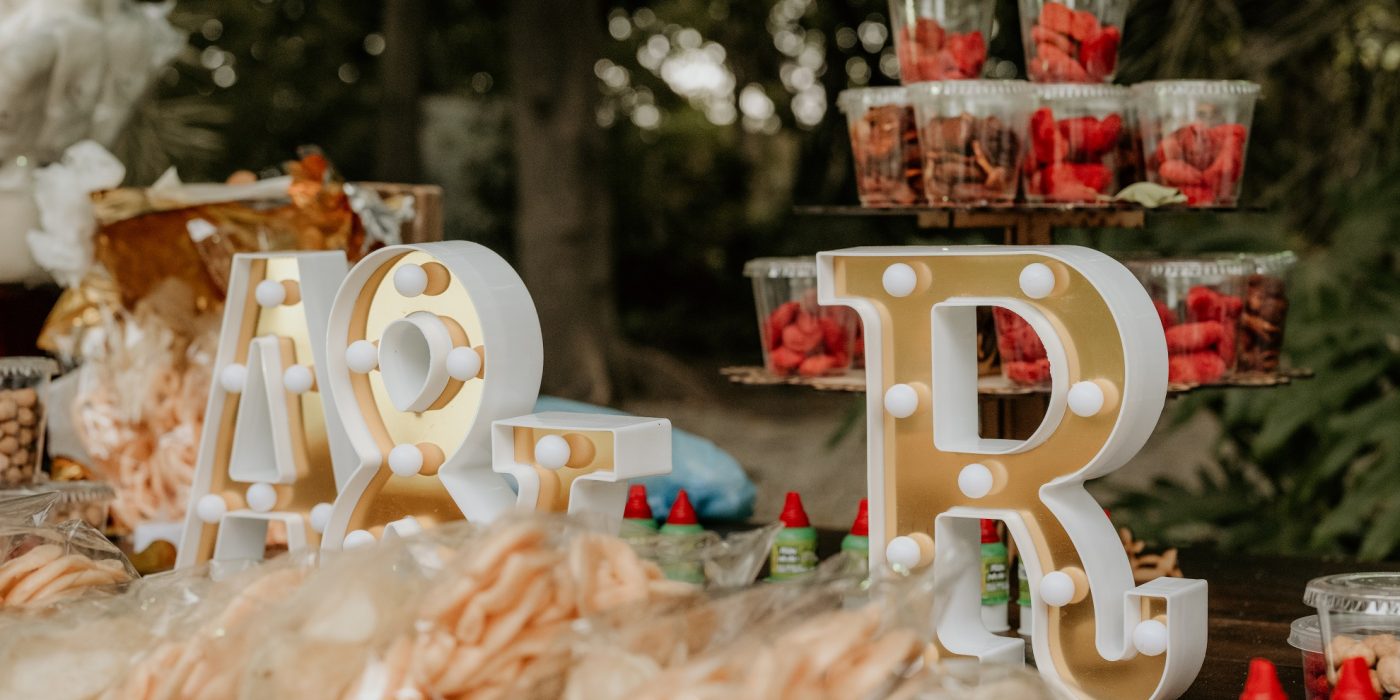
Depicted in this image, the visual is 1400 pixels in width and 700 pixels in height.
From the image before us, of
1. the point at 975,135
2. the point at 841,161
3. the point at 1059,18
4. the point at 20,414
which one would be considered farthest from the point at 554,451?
the point at 841,161

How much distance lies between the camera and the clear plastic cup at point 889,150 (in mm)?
1877

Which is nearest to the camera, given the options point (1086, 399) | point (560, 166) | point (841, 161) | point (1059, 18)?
point (1086, 399)

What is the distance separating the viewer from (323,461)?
160 cm

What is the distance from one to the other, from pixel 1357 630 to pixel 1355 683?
15 centimetres

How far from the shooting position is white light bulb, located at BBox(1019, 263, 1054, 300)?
1249 millimetres

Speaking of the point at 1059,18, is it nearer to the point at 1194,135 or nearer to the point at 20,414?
the point at 1194,135

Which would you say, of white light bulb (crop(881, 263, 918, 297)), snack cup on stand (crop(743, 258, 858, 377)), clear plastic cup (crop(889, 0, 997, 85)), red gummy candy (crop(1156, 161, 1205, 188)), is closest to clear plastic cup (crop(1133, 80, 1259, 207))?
red gummy candy (crop(1156, 161, 1205, 188))

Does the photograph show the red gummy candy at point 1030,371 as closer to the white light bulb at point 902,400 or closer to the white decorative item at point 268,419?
the white light bulb at point 902,400

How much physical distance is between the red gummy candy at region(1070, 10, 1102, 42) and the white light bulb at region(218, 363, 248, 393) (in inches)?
44.2

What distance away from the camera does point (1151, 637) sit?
123 centimetres

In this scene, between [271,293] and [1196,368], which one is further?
[1196,368]

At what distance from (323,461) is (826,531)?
862 mm

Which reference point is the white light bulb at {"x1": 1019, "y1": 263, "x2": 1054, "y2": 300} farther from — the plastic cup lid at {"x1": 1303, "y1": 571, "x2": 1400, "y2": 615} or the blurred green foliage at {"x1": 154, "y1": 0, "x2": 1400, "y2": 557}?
the blurred green foliage at {"x1": 154, "y1": 0, "x2": 1400, "y2": 557}

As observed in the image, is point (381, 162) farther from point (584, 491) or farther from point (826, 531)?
point (584, 491)
